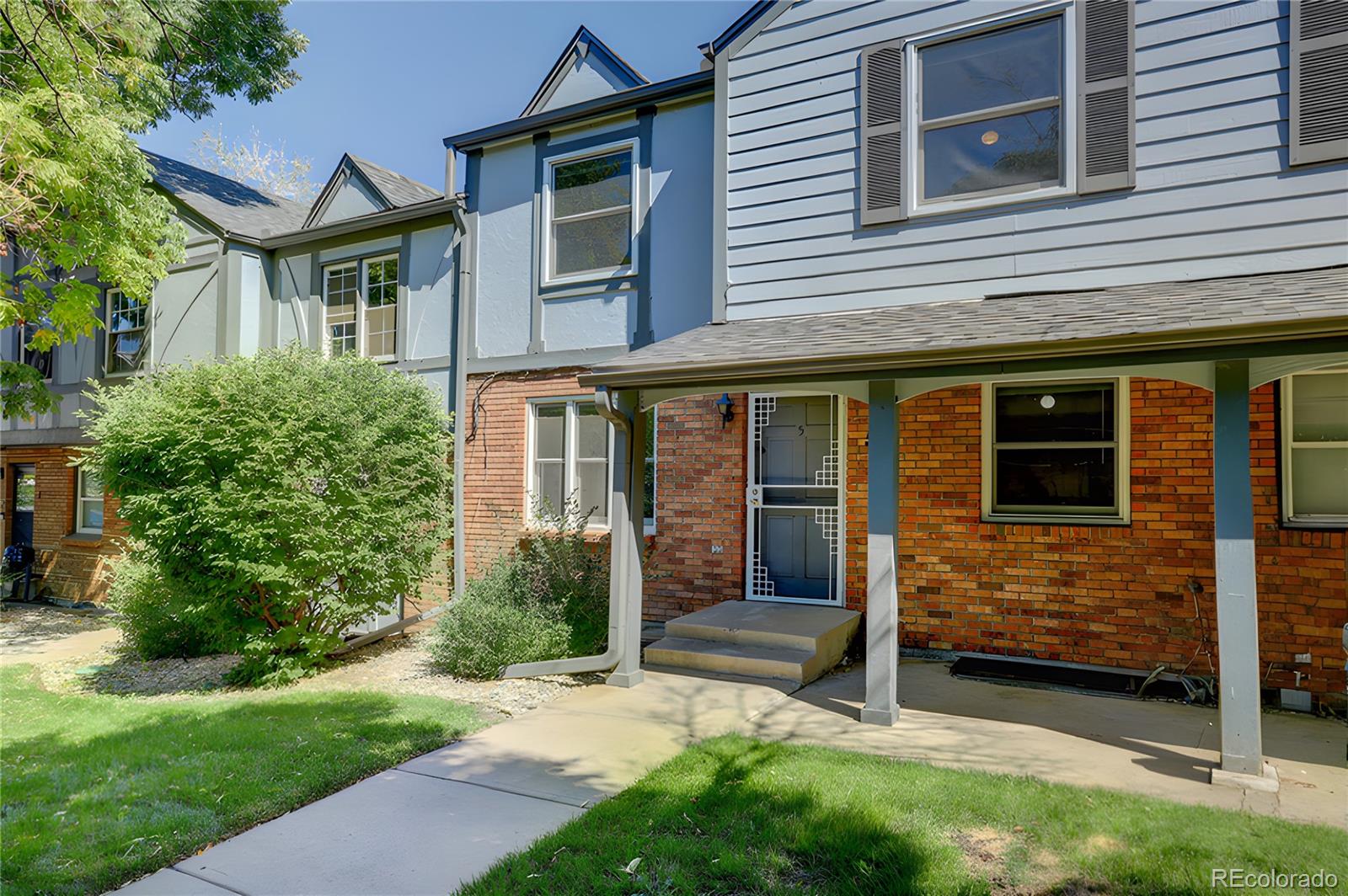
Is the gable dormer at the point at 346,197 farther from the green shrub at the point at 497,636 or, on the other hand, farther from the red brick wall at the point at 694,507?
the green shrub at the point at 497,636

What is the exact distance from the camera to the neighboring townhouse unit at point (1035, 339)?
514 centimetres

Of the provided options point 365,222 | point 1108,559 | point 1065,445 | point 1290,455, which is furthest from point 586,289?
point 1290,455

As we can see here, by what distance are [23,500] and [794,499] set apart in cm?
1582

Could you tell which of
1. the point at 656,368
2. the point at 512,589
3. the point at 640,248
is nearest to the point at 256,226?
the point at 640,248

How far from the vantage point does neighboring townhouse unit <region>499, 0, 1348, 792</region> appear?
5.14 m

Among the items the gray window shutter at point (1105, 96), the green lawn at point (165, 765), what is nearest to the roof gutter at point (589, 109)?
the gray window shutter at point (1105, 96)

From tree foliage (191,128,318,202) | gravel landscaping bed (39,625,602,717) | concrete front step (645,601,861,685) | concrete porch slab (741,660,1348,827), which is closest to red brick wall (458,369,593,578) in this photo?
gravel landscaping bed (39,625,602,717)

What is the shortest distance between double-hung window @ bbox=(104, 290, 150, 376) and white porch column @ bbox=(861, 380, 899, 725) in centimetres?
1314

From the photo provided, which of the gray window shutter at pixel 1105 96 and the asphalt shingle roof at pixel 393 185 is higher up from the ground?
the asphalt shingle roof at pixel 393 185

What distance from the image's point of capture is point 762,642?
268 inches

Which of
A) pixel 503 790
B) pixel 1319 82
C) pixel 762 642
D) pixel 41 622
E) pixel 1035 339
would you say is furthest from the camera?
pixel 41 622

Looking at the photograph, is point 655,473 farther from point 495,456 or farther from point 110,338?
point 110,338

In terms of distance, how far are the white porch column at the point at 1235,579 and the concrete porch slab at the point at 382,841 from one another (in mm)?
3726

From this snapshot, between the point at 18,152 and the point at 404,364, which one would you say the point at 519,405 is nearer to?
the point at 404,364
